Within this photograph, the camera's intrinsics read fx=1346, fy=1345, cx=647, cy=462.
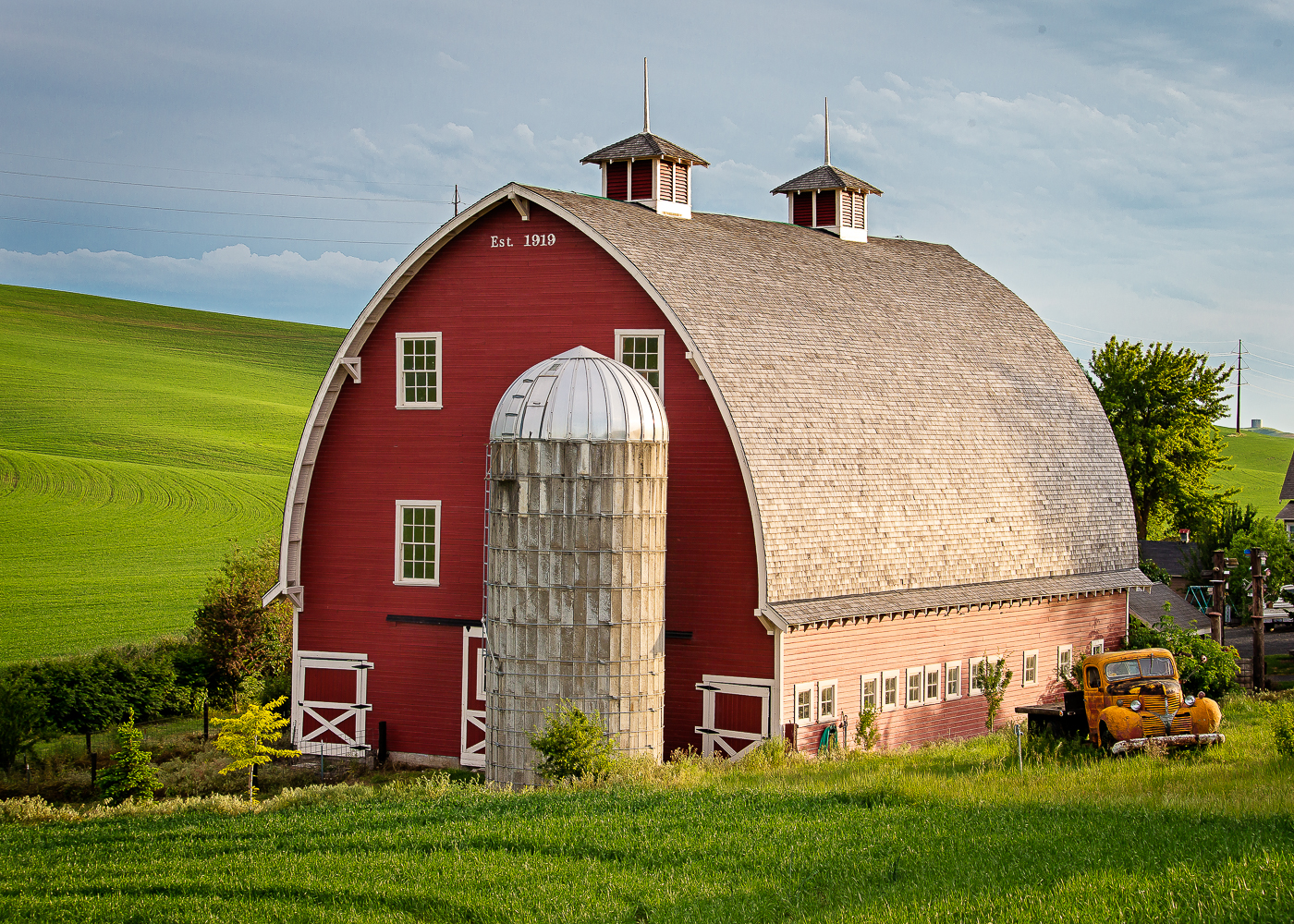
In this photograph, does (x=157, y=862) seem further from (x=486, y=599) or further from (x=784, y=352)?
(x=784, y=352)

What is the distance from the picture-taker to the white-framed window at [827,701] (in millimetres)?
23194

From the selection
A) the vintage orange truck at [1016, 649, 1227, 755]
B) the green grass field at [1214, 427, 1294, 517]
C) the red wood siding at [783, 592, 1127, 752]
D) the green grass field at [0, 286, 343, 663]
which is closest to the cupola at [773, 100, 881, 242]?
the red wood siding at [783, 592, 1127, 752]

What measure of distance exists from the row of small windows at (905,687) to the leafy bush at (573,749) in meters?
4.30

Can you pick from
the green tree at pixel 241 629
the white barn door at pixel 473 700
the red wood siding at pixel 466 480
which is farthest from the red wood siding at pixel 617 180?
the green tree at pixel 241 629

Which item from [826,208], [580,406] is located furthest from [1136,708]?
[826,208]

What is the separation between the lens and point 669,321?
77.3 feet

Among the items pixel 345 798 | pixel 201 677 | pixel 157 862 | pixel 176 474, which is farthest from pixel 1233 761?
pixel 176 474

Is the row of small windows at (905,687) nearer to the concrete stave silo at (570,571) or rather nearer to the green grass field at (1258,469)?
the concrete stave silo at (570,571)

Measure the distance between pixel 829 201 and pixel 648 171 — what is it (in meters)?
6.67

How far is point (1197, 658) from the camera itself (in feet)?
98.3

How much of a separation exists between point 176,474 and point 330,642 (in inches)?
1472

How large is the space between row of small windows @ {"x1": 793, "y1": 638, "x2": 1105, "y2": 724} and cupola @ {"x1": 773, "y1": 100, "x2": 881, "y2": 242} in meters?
11.6

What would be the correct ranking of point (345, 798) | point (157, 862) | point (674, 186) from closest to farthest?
1. point (157, 862)
2. point (345, 798)
3. point (674, 186)

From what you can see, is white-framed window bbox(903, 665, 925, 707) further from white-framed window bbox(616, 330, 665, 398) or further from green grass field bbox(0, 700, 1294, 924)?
white-framed window bbox(616, 330, 665, 398)
